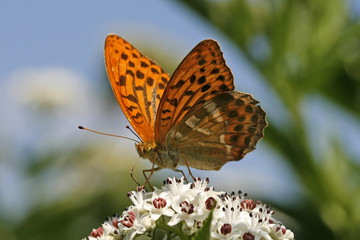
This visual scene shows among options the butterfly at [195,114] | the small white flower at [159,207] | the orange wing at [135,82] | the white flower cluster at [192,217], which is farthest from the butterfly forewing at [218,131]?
the small white flower at [159,207]

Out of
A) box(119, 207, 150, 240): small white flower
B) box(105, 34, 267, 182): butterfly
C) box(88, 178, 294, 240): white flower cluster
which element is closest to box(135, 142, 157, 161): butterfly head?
box(105, 34, 267, 182): butterfly

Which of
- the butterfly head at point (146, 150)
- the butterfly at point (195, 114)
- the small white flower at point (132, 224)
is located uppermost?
the butterfly at point (195, 114)

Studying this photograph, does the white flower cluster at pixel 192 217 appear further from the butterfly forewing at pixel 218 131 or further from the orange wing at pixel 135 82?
the orange wing at pixel 135 82

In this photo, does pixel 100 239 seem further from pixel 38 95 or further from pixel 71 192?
pixel 38 95

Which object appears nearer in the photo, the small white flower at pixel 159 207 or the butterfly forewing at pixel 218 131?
the small white flower at pixel 159 207

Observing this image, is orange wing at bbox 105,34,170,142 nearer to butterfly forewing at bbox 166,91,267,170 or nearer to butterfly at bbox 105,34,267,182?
butterfly at bbox 105,34,267,182

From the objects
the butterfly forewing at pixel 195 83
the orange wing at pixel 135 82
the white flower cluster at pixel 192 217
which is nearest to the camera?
the white flower cluster at pixel 192 217

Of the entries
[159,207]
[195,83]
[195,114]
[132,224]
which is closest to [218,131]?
[195,114]
